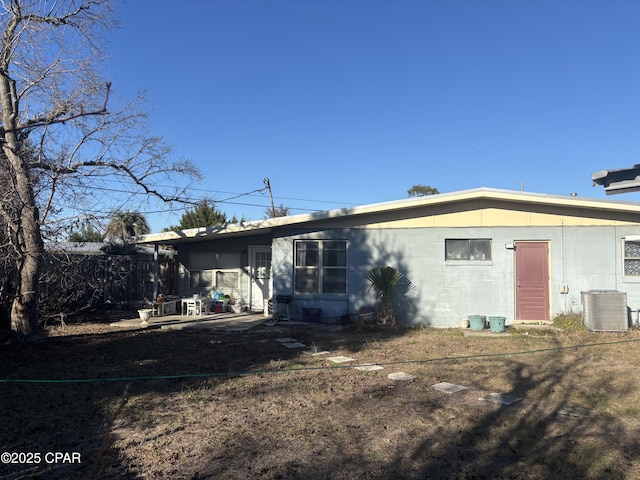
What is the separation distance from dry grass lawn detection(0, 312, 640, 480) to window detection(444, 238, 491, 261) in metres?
3.47

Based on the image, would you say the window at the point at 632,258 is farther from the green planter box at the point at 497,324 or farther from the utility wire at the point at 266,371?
the green planter box at the point at 497,324

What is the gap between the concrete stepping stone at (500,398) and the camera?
17.0ft

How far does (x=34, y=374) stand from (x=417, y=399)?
5322 mm

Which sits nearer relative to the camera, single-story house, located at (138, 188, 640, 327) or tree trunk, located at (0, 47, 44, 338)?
tree trunk, located at (0, 47, 44, 338)

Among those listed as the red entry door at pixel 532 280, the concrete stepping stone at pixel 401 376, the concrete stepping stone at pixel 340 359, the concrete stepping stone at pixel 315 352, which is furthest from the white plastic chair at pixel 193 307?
the red entry door at pixel 532 280

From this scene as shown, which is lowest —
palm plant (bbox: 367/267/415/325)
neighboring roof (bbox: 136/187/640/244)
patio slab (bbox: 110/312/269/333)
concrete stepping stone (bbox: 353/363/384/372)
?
concrete stepping stone (bbox: 353/363/384/372)

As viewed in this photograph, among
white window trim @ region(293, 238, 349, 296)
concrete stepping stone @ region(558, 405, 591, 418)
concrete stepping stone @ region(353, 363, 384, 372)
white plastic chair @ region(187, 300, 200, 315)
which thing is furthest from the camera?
white plastic chair @ region(187, 300, 200, 315)

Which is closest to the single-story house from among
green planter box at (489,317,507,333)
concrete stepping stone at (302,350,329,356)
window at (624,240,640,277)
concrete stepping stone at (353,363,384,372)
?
window at (624,240,640,277)

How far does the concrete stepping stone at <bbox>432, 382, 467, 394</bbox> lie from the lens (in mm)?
5645

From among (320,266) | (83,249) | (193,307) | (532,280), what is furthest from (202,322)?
(83,249)

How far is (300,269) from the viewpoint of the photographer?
12258 mm

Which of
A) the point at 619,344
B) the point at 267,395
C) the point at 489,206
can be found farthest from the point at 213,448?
the point at 489,206

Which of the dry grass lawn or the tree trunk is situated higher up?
the tree trunk

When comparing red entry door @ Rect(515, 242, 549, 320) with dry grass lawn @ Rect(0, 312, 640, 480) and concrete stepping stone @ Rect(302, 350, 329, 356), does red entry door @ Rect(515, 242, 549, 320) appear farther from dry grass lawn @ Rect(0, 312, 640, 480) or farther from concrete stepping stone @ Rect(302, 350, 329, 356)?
concrete stepping stone @ Rect(302, 350, 329, 356)
